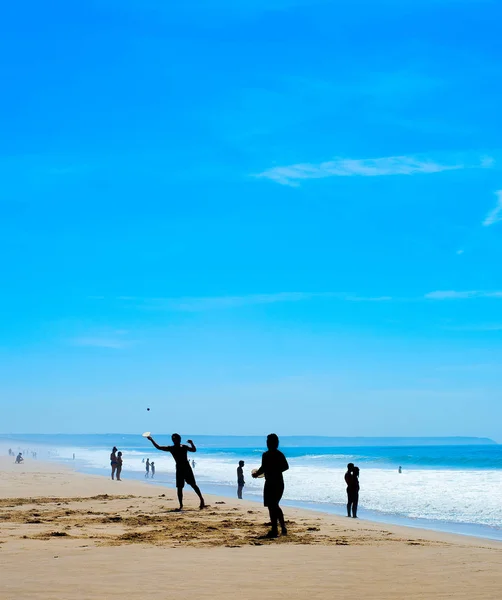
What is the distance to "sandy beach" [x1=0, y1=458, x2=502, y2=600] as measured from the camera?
764cm

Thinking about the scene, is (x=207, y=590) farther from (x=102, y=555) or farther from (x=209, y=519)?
(x=209, y=519)

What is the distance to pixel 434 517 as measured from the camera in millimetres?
21531

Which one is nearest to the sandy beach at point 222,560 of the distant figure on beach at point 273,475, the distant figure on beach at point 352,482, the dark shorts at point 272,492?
the distant figure on beach at point 273,475

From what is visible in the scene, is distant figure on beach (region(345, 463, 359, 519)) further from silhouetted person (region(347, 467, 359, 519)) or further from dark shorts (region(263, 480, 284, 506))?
dark shorts (region(263, 480, 284, 506))

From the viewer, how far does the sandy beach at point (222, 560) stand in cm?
764

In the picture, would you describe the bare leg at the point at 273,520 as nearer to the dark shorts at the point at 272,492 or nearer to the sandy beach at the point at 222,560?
the dark shorts at the point at 272,492

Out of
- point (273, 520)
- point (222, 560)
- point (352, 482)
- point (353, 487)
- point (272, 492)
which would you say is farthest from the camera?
point (353, 487)

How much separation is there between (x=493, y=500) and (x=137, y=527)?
19997mm

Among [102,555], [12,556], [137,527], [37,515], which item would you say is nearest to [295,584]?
[102,555]

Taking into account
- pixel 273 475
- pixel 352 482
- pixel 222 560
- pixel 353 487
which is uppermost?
pixel 273 475

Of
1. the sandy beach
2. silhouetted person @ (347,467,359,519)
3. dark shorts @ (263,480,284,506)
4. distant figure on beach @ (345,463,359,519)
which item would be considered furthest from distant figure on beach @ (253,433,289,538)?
silhouetted person @ (347,467,359,519)

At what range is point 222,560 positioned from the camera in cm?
958

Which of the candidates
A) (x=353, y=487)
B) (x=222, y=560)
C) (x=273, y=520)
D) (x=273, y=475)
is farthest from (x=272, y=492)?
(x=353, y=487)

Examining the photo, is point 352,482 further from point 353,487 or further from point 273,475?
point 273,475
